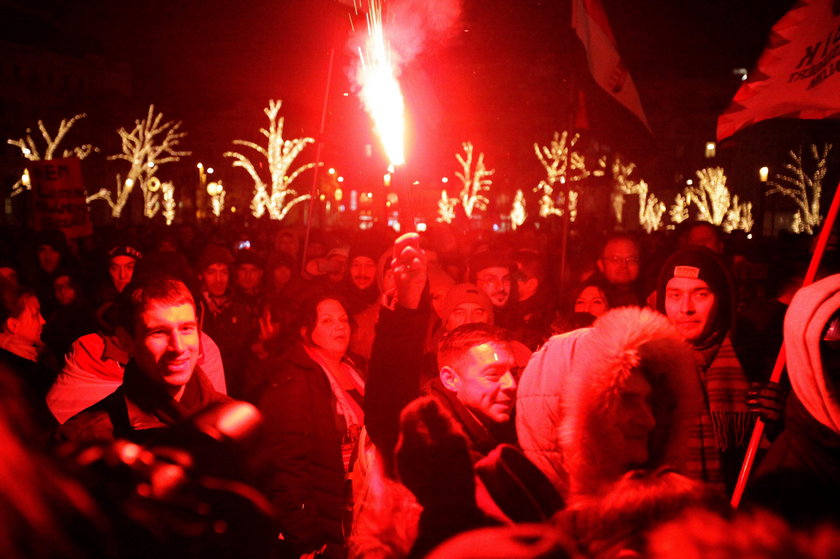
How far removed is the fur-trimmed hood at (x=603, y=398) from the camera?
7.64 ft

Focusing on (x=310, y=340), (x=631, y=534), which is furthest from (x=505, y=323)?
(x=631, y=534)

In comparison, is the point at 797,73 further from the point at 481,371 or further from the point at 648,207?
the point at 648,207

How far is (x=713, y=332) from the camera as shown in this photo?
170 inches

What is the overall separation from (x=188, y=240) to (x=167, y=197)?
4317 centimetres

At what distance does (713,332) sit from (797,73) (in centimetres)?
184

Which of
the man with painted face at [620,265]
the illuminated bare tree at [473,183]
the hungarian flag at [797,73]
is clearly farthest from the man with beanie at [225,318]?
the illuminated bare tree at [473,183]

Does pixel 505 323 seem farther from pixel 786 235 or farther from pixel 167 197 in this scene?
pixel 167 197

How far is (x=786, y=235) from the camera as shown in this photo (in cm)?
1611

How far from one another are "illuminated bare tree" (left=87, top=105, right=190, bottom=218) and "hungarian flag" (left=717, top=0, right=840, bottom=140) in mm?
45228

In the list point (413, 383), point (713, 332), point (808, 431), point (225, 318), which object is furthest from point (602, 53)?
point (413, 383)

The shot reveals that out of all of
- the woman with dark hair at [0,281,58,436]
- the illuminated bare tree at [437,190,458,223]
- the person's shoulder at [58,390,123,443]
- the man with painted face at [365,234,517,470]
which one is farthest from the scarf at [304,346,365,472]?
the illuminated bare tree at [437,190,458,223]

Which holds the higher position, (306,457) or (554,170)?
(554,170)

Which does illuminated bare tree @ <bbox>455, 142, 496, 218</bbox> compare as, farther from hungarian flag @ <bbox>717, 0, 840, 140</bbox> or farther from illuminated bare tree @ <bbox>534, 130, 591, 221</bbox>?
hungarian flag @ <bbox>717, 0, 840, 140</bbox>

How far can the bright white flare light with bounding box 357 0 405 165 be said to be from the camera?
3530mm
